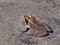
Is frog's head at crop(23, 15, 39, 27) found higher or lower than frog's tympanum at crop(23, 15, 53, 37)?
higher

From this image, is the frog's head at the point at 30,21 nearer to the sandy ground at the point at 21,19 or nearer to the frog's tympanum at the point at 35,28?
the frog's tympanum at the point at 35,28

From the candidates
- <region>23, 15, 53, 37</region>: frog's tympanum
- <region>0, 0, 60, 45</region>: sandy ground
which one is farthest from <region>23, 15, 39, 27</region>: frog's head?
<region>0, 0, 60, 45</region>: sandy ground

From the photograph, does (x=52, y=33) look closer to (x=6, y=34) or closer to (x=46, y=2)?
(x=6, y=34)

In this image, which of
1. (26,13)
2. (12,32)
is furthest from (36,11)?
(12,32)

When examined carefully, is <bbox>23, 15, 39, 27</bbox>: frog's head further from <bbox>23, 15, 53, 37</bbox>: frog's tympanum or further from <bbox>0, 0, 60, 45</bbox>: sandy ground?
<bbox>0, 0, 60, 45</bbox>: sandy ground

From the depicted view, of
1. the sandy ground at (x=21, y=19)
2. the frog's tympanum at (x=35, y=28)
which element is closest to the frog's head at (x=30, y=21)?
the frog's tympanum at (x=35, y=28)

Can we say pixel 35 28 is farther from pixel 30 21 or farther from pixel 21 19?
pixel 21 19
